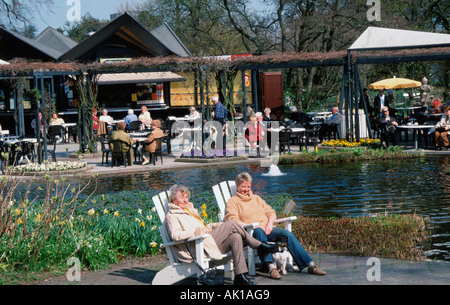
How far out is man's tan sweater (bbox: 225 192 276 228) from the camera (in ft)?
25.1

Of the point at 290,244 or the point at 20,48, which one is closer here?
the point at 290,244

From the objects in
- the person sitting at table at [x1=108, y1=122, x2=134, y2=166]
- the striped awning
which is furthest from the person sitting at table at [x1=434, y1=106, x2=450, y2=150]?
the striped awning

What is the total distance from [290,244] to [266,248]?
11.3 inches

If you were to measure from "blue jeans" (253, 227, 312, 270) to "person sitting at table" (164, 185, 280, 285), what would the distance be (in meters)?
0.19

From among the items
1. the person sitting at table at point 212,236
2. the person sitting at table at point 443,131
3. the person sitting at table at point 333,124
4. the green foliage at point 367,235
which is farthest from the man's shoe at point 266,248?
the person sitting at table at point 333,124

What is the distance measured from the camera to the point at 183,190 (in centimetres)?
724

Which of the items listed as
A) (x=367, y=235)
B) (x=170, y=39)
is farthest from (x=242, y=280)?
(x=170, y=39)

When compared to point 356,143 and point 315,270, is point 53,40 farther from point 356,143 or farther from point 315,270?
point 315,270

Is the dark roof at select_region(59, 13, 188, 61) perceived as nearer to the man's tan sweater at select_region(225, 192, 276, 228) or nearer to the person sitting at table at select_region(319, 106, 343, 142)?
the person sitting at table at select_region(319, 106, 343, 142)

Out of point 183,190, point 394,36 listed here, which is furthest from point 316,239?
point 394,36

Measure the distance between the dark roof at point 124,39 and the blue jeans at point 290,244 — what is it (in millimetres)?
27835

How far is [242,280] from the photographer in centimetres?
675
